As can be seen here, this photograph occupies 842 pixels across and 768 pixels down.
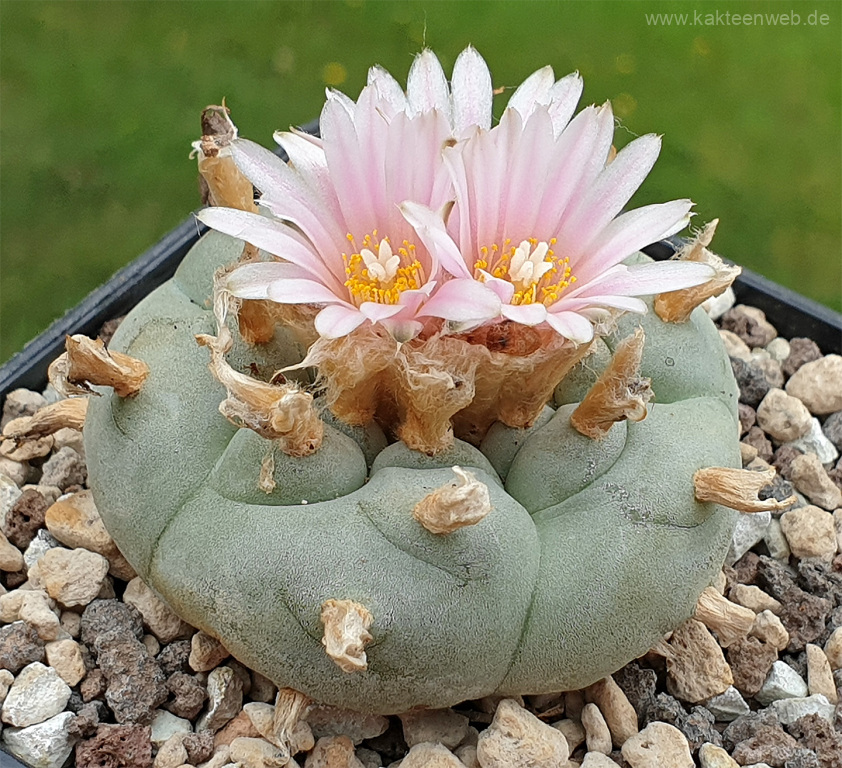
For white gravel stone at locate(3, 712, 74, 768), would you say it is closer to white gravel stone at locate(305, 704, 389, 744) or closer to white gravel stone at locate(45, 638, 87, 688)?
white gravel stone at locate(45, 638, 87, 688)

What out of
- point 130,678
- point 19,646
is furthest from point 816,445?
point 19,646

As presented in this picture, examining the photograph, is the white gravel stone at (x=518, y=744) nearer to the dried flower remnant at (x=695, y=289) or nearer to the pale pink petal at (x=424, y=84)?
the dried flower remnant at (x=695, y=289)

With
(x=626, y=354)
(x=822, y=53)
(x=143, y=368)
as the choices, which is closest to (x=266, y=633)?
(x=143, y=368)

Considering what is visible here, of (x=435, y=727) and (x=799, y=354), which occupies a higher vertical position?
(x=799, y=354)

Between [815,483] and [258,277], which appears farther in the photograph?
[815,483]

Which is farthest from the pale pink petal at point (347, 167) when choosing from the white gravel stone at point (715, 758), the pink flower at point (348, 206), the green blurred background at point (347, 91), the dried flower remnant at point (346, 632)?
the green blurred background at point (347, 91)

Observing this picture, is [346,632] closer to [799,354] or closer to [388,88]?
[388,88]

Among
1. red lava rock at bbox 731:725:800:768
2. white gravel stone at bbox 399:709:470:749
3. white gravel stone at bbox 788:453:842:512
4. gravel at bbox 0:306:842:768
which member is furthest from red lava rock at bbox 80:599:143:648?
white gravel stone at bbox 788:453:842:512
